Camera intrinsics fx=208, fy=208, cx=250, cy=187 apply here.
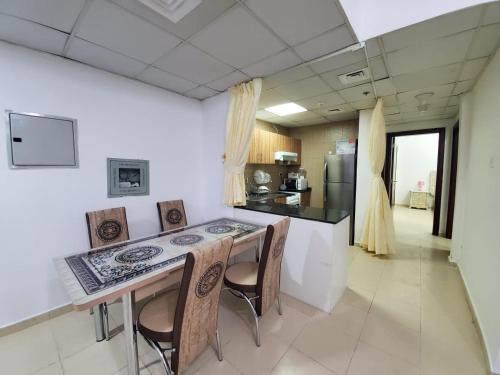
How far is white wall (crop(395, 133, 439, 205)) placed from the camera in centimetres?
665

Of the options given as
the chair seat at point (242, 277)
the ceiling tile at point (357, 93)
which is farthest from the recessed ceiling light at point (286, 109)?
the chair seat at point (242, 277)

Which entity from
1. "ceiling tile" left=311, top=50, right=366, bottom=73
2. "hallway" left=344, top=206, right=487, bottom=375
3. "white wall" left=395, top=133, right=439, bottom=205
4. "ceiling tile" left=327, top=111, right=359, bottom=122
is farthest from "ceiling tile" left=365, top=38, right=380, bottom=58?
"white wall" left=395, top=133, right=439, bottom=205

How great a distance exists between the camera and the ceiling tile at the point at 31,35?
145cm

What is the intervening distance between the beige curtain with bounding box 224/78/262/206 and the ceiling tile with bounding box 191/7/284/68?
0.42m

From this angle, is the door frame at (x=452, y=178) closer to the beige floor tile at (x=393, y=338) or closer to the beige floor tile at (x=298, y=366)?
the beige floor tile at (x=393, y=338)

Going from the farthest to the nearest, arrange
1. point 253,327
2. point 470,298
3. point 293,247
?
point 293,247, point 470,298, point 253,327

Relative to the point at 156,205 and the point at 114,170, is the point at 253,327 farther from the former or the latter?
the point at 114,170

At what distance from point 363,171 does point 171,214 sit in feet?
10.1

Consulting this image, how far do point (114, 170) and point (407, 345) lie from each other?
121 inches

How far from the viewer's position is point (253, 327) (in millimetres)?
1788

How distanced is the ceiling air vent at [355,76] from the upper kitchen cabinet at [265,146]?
5.47ft

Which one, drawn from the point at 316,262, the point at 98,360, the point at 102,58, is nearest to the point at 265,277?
the point at 316,262

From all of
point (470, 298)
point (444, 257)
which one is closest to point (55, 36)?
point (470, 298)

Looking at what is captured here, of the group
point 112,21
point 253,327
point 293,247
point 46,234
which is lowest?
point 253,327
